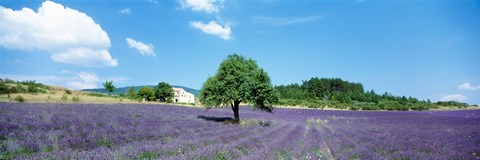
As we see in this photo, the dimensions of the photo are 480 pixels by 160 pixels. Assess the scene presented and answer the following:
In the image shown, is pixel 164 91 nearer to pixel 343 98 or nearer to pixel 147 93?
pixel 147 93

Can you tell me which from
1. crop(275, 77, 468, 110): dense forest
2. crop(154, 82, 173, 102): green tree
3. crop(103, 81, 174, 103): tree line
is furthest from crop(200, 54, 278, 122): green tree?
crop(154, 82, 173, 102): green tree

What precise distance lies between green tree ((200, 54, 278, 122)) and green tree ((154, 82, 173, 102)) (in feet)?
170

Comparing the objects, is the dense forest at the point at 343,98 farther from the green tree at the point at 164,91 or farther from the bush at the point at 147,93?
the bush at the point at 147,93

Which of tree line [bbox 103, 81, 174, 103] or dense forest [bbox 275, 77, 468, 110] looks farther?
tree line [bbox 103, 81, 174, 103]

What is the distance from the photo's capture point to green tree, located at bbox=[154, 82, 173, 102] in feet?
223

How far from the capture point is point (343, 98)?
8262 cm

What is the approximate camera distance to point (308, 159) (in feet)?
21.2

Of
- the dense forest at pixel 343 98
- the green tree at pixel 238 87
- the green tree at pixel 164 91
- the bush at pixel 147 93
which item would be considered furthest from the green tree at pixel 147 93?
the green tree at pixel 238 87

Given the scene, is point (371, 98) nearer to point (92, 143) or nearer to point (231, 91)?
point (231, 91)

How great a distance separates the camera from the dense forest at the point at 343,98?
195 feet

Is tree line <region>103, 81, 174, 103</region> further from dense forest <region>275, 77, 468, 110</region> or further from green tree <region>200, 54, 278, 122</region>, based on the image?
green tree <region>200, 54, 278, 122</region>

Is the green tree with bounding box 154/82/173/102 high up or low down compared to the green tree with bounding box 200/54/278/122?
up

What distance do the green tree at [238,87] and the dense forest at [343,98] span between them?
33129 mm

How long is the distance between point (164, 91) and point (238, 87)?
53.7 m
